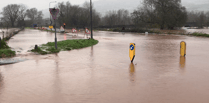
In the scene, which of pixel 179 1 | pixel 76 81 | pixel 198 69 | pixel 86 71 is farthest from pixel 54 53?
pixel 179 1

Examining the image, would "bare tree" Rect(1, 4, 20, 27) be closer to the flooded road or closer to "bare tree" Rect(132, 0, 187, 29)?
"bare tree" Rect(132, 0, 187, 29)

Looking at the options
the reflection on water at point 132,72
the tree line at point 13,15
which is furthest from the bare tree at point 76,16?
the reflection on water at point 132,72

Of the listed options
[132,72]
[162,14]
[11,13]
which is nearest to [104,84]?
[132,72]

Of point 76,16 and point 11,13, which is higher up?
point 11,13

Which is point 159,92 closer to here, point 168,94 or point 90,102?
point 168,94

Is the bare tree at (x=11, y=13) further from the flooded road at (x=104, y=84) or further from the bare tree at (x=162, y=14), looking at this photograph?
the flooded road at (x=104, y=84)

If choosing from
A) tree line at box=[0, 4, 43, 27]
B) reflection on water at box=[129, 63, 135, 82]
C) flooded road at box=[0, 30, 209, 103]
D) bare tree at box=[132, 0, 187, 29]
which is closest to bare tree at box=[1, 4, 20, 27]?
tree line at box=[0, 4, 43, 27]

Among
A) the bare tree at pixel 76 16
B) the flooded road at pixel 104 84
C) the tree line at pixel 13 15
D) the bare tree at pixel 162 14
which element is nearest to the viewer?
the flooded road at pixel 104 84

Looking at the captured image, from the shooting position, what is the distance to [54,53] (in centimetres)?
1555

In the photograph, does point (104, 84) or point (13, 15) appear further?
point (13, 15)

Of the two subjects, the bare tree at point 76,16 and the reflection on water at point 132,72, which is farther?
the bare tree at point 76,16

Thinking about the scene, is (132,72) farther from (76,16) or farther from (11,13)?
(11,13)

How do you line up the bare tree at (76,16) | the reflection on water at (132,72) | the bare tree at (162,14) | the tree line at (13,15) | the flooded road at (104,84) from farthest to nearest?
the tree line at (13,15) < the bare tree at (76,16) < the bare tree at (162,14) < the reflection on water at (132,72) < the flooded road at (104,84)

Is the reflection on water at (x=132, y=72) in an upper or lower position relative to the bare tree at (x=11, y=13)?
lower
